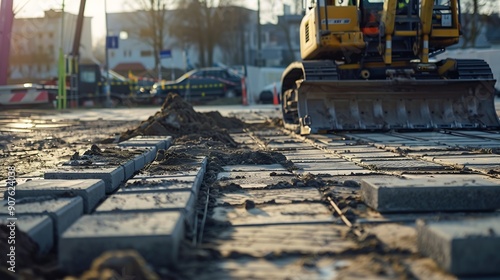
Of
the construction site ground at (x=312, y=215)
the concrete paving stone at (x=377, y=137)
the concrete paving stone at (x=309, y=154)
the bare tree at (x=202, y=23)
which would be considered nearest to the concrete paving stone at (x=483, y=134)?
the concrete paving stone at (x=377, y=137)

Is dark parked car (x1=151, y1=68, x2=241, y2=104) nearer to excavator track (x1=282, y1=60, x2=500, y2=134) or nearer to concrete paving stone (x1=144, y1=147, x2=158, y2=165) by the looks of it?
excavator track (x1=282, y1=60, x2=500, y2=134)

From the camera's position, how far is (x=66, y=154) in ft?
32.3

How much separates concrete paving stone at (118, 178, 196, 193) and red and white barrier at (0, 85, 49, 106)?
58.3 ft

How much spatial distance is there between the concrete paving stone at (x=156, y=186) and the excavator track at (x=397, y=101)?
6.91 meters

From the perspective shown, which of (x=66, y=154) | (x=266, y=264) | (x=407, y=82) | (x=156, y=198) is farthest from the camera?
(x=407, y=82)

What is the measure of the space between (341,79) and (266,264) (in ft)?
33.2

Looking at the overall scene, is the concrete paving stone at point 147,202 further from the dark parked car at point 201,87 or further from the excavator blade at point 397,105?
the dark parked car at point 201,87

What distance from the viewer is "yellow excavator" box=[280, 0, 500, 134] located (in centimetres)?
1237

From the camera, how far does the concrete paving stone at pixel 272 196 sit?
205 inches

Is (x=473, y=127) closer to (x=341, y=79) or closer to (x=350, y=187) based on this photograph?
(x=341, y=79)

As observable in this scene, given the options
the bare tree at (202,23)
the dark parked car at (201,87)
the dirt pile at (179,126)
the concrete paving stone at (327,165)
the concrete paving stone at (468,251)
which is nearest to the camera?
the concrete paving stone at (468,251)

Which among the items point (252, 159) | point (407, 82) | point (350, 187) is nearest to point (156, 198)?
point (350, 187)

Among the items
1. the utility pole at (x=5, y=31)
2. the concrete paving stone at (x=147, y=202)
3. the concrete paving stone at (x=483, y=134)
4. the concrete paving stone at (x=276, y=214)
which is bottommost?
the concrete paving stone at (x=483, y=134)

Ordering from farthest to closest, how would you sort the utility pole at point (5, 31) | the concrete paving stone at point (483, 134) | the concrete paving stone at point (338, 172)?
the utility pole at point (5, 31) < the concrete paving stone at point (483, 134) < the concrete paving stone at point (338, 172)
